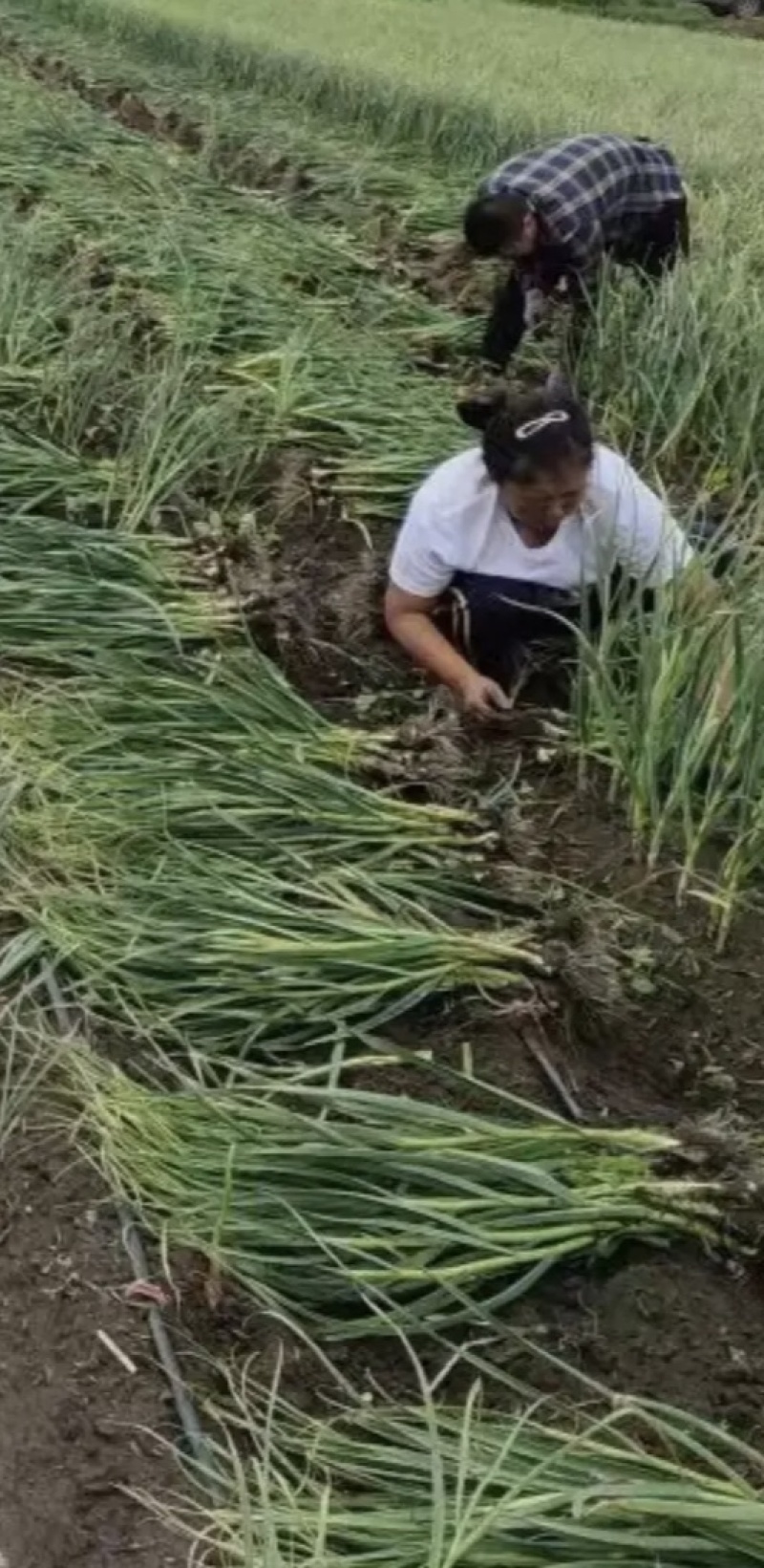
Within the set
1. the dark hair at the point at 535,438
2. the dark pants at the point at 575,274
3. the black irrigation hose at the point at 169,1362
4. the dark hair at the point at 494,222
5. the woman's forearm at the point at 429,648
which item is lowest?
the woman's forearm at the point at 429,648

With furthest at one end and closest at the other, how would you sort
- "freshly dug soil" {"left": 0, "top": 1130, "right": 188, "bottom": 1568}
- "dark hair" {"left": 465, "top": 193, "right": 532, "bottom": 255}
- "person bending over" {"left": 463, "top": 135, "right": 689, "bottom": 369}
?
"person bending over" {"left": 463, "top": 135, "right": 689, "bottom": 369} → "dark hair" {"left": 465, "top": 193, "right": 532, "bottom": 255} → "freshly dug soil" {"left": 0, "top": 1130, "right": 188, "bottom": 1568}

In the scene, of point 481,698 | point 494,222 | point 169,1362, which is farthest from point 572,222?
point 169,1362

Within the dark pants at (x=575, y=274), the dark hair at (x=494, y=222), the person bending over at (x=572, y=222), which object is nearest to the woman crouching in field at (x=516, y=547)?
the dark hair at (x=494, y=222)

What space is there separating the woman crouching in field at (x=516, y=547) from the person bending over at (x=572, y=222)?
1250 mm

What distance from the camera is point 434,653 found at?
11.4 ft

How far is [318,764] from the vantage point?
3.09m

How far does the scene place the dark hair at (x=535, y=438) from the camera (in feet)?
10.5

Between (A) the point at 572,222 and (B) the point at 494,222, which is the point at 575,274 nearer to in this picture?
(A) the point at 572,222

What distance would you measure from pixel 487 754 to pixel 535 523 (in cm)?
44

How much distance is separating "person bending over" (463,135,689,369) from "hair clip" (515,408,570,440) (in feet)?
4.87

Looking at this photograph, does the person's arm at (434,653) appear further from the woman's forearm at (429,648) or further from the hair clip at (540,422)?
the hair clip at (540,422)

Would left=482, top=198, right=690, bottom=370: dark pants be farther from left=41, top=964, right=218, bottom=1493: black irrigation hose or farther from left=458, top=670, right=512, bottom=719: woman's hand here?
left=41, top=964, right=218, bottom=1493: black irrigation hose

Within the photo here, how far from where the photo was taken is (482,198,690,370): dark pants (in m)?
4.84

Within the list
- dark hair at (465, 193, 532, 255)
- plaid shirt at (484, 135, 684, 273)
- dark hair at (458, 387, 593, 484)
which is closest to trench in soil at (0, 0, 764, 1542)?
dark hair at (458, 387, 593, 484)
